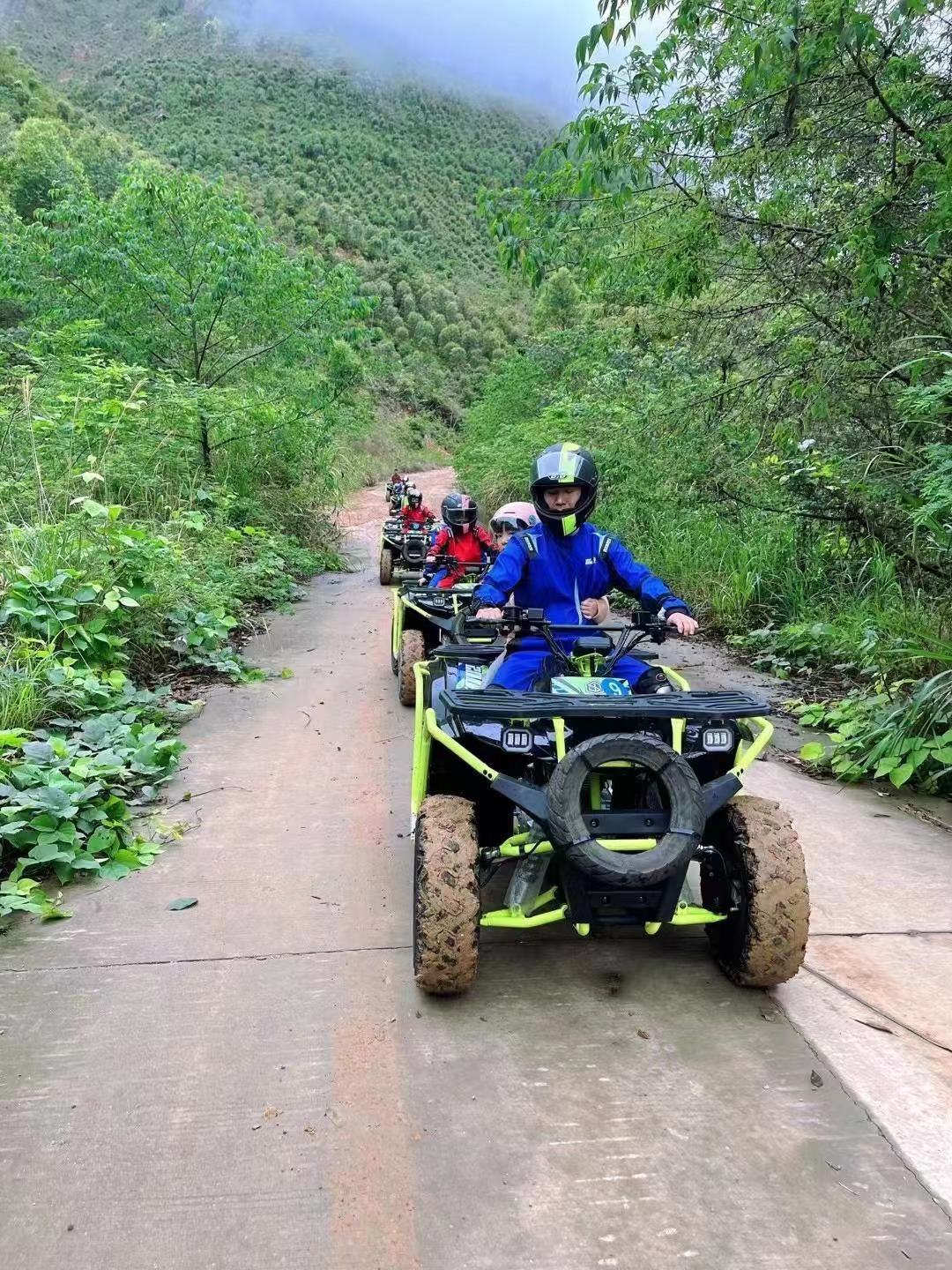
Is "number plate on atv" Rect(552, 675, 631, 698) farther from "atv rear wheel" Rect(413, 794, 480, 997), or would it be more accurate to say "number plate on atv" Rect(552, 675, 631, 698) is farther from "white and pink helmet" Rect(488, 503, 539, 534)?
"white and pink helmet" Rect(488, 503, 539, 534)

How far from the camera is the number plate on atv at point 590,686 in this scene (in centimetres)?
336

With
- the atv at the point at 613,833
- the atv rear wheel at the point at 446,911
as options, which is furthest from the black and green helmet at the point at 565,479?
the atv rear wheel at the point at 446,911

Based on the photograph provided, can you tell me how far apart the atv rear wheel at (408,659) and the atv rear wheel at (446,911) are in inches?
141

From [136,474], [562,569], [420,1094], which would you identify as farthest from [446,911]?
[136,474]

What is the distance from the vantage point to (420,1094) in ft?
7.83

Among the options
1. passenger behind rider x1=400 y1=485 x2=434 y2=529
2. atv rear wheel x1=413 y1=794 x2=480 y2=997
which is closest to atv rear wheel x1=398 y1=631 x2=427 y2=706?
atv rear wheel x1=413 y1=794 x2=480 y2=997

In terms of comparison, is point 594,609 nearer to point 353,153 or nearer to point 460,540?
point 460,540

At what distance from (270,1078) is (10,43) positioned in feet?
396

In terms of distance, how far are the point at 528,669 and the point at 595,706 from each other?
87cm

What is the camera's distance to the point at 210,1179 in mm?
2098

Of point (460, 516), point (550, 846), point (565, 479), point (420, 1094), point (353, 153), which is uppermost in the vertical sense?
point (353, 153)

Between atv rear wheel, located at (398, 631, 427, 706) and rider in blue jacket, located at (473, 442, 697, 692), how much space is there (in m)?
2.48

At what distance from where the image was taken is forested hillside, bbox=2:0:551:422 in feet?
171

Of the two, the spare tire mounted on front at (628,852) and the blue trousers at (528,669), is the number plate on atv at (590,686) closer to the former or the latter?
the blue trousers at (528,669)
